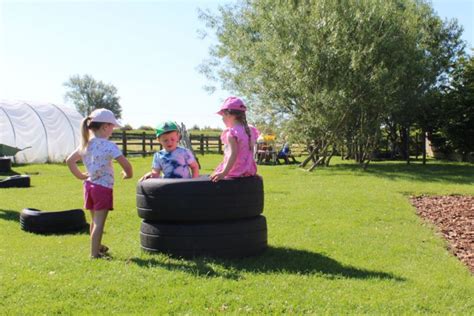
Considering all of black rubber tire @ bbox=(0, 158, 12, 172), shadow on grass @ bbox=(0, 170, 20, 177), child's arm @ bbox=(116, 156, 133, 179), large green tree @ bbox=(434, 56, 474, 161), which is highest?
large green tree @ bbox=(434, 56, 474, 161)

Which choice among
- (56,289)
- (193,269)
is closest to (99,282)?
(56,289)

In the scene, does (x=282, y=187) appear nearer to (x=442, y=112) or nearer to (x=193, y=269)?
(x=193, y=269)

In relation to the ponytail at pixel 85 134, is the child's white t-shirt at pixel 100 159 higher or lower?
lower

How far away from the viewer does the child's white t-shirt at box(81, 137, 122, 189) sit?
6.31 meters

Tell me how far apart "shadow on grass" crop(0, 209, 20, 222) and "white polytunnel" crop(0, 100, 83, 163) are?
17734 mm

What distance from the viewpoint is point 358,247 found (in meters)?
7.47

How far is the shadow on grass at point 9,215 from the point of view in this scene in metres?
9.89

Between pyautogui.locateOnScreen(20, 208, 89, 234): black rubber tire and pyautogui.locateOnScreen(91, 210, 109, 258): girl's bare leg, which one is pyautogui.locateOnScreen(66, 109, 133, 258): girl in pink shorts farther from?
pyautogui.locateOnScreen(20, 208, 89, 234): black rubber tire

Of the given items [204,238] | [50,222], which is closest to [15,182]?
[50,222]

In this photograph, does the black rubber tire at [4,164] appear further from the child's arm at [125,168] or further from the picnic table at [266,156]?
the child's arm at [125,168]

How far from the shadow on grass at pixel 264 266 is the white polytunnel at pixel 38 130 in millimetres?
23527

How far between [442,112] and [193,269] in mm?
26133

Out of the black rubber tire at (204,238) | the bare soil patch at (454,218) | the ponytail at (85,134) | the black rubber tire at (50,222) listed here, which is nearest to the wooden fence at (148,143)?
the bare soil patch at (454,218)

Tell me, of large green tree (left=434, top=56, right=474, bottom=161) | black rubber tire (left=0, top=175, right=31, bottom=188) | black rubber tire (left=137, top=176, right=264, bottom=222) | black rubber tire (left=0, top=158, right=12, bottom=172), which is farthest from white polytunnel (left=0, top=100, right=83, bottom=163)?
black rubber tire (left=137, top=176, right=264, bottom=222)
